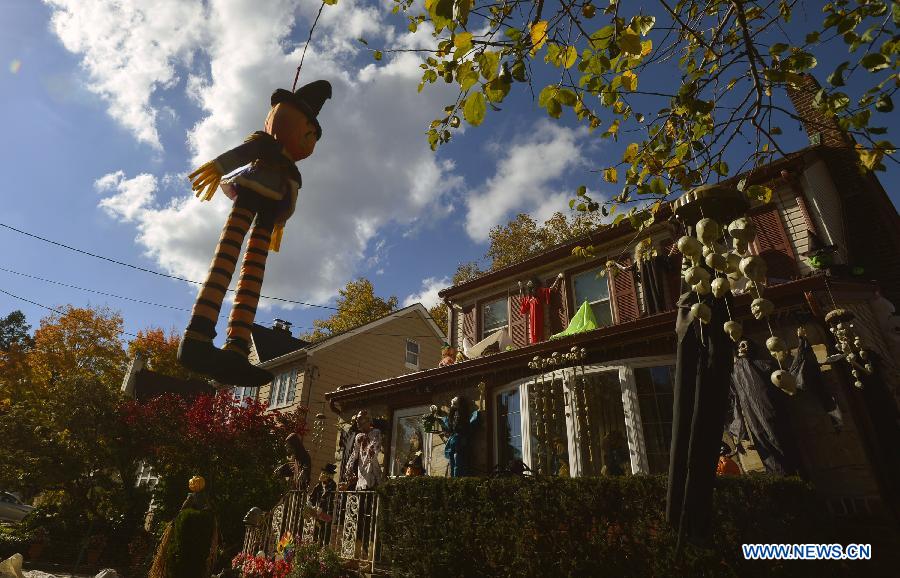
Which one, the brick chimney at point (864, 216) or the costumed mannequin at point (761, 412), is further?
the brick chimney at point (864, 216)

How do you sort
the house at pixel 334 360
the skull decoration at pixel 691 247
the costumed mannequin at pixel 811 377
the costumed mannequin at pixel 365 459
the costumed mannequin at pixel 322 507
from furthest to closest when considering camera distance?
the house at pixel 334 360 < the costumed mannequin at pixel 365 459 < the costumed mannequin at pixel 322 507 < the costumed mannequin at pixel 811 377 < the skull decoration at pixel 691 247

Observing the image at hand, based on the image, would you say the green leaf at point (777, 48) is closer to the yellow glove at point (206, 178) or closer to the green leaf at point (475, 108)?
the green leaf at point (475, 108)

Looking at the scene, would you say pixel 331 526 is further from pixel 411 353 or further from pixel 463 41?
pixel 411 353

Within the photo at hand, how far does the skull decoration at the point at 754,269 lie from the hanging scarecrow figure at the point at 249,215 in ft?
15.3

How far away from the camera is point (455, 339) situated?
1603 centimetres

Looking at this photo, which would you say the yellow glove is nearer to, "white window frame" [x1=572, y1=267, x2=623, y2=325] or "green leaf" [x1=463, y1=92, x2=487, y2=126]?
"green leaf" [x1=463, y1=92, x2=487, y2=126]

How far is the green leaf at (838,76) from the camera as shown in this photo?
2572 mm

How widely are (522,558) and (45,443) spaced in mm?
16010

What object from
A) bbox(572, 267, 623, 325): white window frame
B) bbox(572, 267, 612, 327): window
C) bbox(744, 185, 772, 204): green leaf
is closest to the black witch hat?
bbox(744, 185, 772, 204): green leaf

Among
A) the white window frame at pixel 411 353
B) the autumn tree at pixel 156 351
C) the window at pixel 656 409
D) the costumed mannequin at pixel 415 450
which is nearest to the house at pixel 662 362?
the window at pixel 656 409

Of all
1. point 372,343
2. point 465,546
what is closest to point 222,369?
point 465,546

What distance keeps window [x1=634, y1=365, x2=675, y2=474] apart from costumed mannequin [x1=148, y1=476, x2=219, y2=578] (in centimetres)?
711

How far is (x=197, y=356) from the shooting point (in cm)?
465

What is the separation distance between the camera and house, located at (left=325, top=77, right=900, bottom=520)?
6543 millimetres
